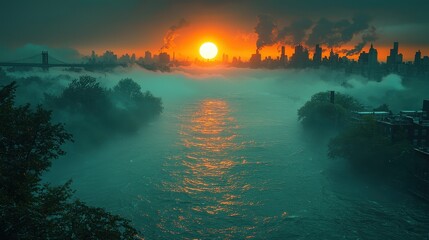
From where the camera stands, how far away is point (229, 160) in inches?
2234

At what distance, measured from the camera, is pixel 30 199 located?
43.8 ft

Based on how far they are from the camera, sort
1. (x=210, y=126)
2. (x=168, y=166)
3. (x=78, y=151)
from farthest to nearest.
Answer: (x=210, y=126), (x=78, y=151), (x=168, y=166)

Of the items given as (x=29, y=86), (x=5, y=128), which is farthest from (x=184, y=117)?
(x=5, y=128)

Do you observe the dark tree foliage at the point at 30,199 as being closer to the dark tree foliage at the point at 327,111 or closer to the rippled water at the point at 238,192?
the rippled water at the point at 238,192

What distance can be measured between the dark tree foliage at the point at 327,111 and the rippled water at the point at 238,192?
10.7 meters

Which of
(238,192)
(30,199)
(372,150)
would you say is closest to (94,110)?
(238,192)

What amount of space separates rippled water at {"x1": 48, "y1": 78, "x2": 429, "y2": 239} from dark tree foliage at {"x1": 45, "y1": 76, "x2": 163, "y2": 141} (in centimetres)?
825

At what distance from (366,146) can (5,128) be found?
4489 cm

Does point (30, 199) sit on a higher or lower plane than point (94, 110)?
higher

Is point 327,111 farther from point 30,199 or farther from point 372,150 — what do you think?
point 30,199

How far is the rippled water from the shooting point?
109ft

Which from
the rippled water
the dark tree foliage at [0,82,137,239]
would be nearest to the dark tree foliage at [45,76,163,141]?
the rippled water

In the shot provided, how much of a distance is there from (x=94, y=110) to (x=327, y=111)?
5251 centimetres

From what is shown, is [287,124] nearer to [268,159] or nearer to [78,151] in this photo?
[268,159]
